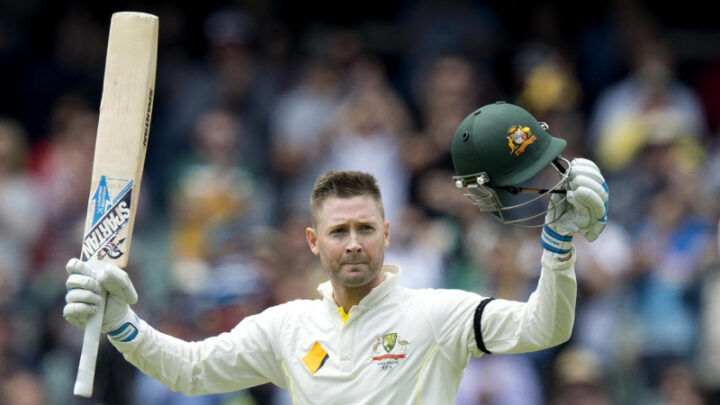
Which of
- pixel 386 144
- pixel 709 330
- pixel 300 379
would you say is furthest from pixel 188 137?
pixel 300 379

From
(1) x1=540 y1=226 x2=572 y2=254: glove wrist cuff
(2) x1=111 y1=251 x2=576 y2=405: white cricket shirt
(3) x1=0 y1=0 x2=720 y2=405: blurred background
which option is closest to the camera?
(1) x1=540 y1=226 x2=572 y2=254: glove wrist cuff

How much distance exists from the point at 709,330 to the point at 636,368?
54 centimetres

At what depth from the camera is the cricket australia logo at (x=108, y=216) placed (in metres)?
5.30

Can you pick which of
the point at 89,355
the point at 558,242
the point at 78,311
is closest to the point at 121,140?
the point at 78,311

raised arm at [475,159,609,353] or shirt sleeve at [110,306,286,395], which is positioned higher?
raised arm at [475,159,609,353]

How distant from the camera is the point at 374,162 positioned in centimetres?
988

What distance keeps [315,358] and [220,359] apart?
0.46 m

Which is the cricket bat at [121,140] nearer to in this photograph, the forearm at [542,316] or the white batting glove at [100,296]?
the white batting glove at [100,296]

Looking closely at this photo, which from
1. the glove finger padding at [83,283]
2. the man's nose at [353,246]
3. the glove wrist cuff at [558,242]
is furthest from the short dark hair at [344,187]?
the glove finger padding at [83,283]

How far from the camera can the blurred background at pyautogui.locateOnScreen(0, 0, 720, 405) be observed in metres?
8.71

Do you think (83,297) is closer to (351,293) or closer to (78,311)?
(78,311)

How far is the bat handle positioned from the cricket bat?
0.96ft

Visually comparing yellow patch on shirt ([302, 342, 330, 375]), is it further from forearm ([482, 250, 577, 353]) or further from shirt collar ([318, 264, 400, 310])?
forearm ([482, 250, 577, 353])

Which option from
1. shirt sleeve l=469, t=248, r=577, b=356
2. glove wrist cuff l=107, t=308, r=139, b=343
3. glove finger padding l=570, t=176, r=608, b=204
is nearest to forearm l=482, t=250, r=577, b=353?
shirt sleeve l=469, t=248, r=577, b=356
